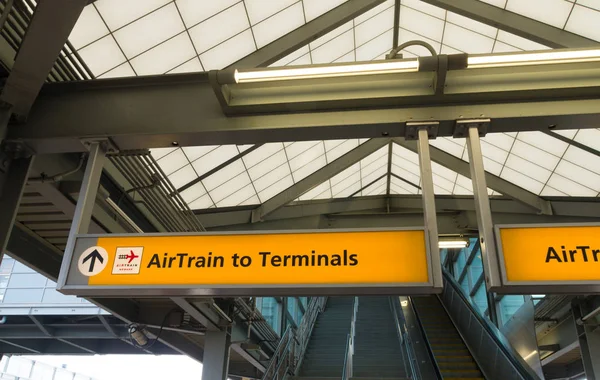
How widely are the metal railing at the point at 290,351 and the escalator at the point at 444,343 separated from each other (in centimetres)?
404

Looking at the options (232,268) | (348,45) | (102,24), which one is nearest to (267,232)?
(232,268)

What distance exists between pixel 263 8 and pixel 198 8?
123cm

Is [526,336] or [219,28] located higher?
[219,28]

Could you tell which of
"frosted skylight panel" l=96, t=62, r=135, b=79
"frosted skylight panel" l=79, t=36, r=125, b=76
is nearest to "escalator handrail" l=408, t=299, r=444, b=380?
"frosted skylight panel" l=96, t=62, r=135, b=79

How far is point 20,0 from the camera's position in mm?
4664

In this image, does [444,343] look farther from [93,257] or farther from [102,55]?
[93,257]

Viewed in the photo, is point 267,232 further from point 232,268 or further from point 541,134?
point 541,134

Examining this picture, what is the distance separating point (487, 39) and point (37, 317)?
13.9 metres

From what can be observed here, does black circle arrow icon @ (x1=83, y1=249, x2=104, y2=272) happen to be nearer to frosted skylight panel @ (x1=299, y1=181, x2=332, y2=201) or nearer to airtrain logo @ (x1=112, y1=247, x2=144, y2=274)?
airtrain logo @ (x1=112, y1=247, x2=144, y2=274)

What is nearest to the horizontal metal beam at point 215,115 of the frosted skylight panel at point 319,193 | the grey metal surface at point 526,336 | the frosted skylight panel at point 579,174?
the frosted skylight panel at point 579,174

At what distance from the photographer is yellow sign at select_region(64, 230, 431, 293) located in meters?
3.67

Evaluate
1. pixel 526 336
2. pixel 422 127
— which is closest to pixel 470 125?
pixel 422 127

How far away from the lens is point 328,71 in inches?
173

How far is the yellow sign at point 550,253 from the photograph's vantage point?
3521 mm
